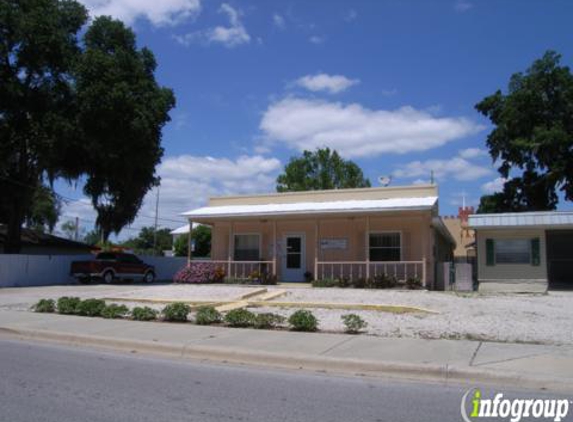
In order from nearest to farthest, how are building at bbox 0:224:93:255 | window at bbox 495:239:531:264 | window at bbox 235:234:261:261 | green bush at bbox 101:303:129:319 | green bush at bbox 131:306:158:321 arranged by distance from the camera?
green bush at bbox 131:306:158:321 < green bush at bbox 101:303:129:319 < window at bbox 495:239:531:264 < window at bbox 235:234:261:261 < building at bbox 0:224:93:255

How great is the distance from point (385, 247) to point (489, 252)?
4147 mm

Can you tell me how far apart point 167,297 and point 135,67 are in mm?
16608

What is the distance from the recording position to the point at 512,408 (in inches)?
254

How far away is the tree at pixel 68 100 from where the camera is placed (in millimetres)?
29062

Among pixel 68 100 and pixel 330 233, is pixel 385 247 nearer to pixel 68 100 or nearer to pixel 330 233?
pixel 330 233

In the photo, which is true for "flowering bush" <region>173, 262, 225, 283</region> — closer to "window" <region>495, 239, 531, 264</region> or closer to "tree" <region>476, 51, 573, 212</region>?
"window" <region>495, 239, 531, 264</region>

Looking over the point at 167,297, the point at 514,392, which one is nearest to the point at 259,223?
the point at 167,297

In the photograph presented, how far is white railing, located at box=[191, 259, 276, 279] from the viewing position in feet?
82.3

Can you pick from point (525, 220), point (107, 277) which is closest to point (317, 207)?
point (525, 220)

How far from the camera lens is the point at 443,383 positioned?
7.75 metres

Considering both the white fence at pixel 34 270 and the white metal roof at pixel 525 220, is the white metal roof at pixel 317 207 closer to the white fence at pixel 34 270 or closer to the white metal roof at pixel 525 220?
the white metal roof at pixel 525 220

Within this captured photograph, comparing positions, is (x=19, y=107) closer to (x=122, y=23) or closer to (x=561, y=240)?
(x=122, y=23)

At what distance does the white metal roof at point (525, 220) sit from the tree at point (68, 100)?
56.0ft

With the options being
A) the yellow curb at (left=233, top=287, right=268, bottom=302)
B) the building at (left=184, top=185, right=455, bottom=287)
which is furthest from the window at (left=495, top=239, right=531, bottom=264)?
the yellow curb at (left=233, top=287, right=268, bottom=302)
